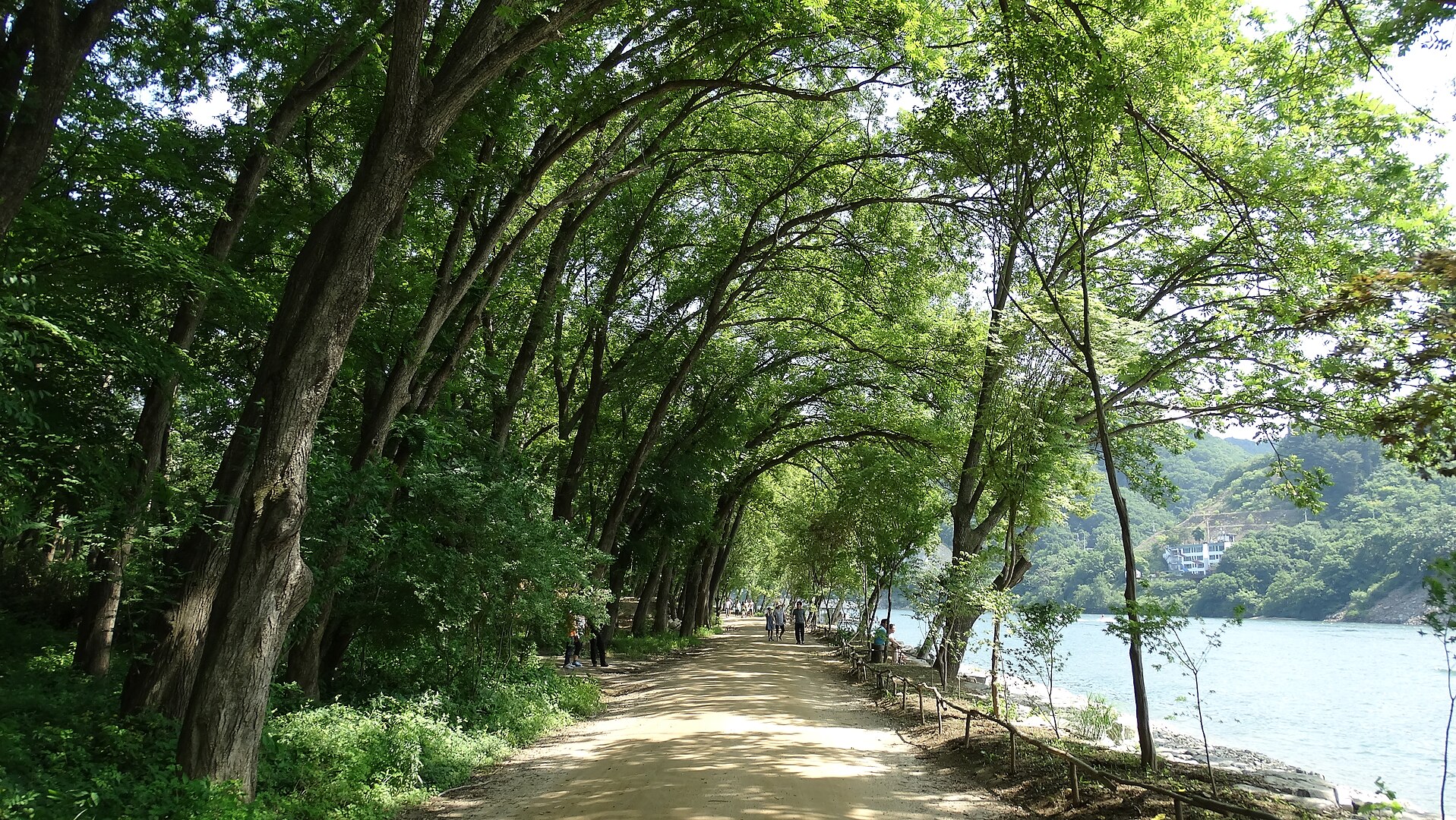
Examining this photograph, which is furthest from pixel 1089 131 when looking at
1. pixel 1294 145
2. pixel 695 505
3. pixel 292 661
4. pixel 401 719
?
pixel 695 505

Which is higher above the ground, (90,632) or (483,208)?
(483,208)

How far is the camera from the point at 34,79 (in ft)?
22.3

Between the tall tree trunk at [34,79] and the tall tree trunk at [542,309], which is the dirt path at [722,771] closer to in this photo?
the tall tree trunk at [542,309]

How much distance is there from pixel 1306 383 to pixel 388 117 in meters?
12.1

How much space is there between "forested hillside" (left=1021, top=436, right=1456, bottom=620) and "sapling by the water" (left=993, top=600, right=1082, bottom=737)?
815 centimetres

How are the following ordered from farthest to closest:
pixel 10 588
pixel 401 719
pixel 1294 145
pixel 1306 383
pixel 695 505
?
pixel 695 505
pixel 10 588
pixel 1306 383
pixel 1294 145
pixel 401 719

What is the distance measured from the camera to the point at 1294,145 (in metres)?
10.2

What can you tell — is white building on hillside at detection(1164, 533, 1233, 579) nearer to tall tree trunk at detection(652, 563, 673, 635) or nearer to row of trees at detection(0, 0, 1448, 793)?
row of trees at detection(0, 0, 1448, 793)

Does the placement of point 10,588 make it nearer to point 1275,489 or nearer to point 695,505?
point 695,505

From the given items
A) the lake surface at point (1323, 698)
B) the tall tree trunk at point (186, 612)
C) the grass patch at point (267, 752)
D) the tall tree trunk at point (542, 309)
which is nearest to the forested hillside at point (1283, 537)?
the lake surface at point (1323, 698)

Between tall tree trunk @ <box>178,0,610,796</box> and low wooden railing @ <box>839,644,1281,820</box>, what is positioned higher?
tall tree trunk @ <box>178,0,610,796</box>

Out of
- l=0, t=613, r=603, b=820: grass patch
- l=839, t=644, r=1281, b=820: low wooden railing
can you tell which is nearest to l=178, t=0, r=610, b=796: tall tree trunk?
l=0, t=613, r=603, b=820: grass patch

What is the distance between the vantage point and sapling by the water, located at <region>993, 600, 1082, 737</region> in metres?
9.79

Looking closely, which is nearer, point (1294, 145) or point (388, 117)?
point (388, 117)
